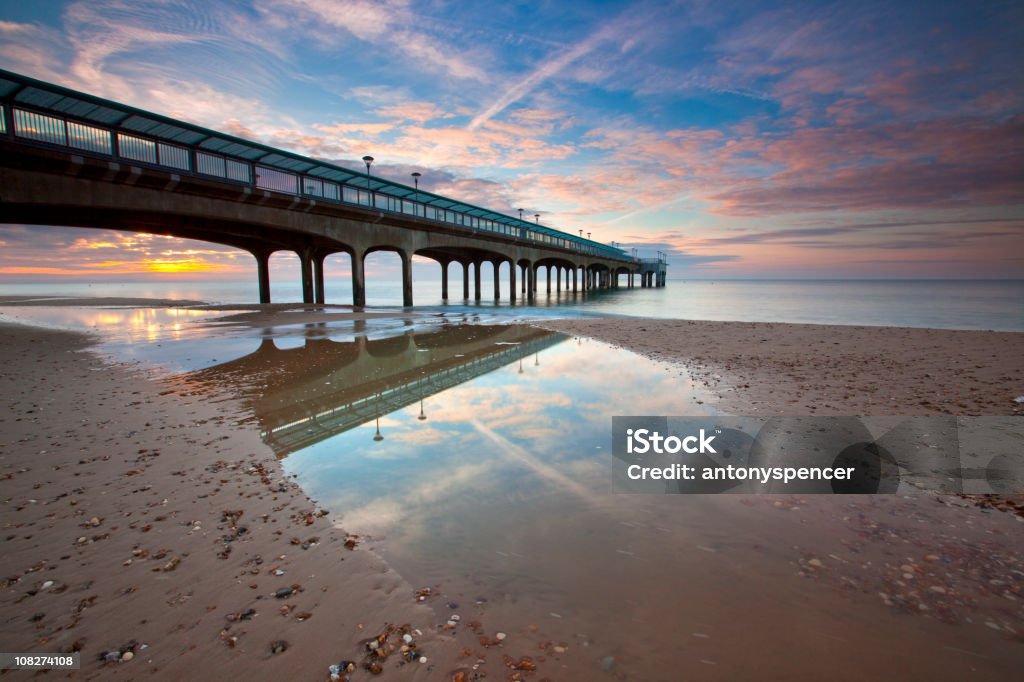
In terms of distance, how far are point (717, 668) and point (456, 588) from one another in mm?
1930

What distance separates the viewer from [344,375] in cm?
1195

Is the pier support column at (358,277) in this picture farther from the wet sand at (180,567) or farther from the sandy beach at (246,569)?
the wet sand at (180,567)

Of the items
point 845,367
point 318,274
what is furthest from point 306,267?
point 845,367

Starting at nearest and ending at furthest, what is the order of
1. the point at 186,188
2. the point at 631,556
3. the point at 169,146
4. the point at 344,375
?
the point at 631,556 < the point at 344,375 < the point at 169,146 < the point at 186,188

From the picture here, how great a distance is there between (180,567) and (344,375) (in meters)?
8.34

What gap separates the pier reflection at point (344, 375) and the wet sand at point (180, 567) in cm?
117

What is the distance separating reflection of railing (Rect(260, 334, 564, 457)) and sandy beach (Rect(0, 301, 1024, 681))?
41 cm

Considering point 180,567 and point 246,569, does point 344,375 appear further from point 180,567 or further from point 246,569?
point 246,569

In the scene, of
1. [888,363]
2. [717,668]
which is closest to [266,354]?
[717,668]

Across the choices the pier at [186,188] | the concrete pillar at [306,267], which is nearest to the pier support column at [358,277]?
the pier at [186,188]

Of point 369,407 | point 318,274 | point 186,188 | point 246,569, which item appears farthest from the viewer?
point 318,274

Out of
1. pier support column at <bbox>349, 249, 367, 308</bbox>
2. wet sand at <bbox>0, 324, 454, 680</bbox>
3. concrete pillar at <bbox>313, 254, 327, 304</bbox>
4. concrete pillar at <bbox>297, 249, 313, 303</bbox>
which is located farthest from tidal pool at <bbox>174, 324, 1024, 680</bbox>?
concrete pillar at <bbox>313, 254, 327, 304</bbox>

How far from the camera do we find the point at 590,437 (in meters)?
7.30

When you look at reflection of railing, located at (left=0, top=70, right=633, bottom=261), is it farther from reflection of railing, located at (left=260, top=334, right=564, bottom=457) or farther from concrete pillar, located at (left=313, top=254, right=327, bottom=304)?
reflection of railing, located at (left=260, top=334, right=564, bottom=457)
